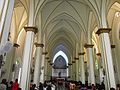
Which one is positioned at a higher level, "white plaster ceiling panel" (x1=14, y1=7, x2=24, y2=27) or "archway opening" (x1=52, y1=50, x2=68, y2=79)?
"white plaster ceiling panel" (x1=14, y1=7, x2=24, y2=27)

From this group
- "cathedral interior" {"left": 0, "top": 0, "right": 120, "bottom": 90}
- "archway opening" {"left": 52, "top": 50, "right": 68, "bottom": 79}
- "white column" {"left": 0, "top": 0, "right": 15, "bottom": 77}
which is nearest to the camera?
"white column" {"left": 0, "top": 0, "right": 15, "bottom": 77}

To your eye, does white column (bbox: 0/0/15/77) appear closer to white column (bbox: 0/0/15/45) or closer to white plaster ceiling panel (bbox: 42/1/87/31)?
white column (bbox: 0/0/15/45)

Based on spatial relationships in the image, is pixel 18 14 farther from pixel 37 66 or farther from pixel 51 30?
pixel 51 30

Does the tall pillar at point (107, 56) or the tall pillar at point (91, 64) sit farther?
the tall pillar at point (91, 64)

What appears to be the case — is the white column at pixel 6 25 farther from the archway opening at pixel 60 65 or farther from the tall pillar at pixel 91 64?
the archway opening at pixel 60 65

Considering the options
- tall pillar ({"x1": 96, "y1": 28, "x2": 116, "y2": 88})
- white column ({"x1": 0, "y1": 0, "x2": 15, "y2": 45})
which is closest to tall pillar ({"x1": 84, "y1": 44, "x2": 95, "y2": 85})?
tall pillar ({"x1": 96, "y1": 28, "x2": 116, "y2": 88})

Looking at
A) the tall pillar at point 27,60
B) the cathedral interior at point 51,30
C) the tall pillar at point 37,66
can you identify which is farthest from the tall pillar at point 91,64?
the tall pillar at point 27,60

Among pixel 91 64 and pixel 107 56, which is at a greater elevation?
pixel 107 56

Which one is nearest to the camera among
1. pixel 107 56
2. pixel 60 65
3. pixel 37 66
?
pixel 107 56

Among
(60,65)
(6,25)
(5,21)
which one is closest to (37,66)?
(6,25)

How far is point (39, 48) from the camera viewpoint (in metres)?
16.9

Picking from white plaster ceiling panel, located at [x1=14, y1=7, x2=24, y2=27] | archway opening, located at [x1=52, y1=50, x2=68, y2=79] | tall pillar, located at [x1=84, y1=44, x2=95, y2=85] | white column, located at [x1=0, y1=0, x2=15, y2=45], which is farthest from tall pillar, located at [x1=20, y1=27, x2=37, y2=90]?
archway opening, located at [x1=52, y1=50, x2=68, y2=79]

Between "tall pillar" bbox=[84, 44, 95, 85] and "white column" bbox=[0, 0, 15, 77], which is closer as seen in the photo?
"white column" bbox=[0, 0, 15, 77]

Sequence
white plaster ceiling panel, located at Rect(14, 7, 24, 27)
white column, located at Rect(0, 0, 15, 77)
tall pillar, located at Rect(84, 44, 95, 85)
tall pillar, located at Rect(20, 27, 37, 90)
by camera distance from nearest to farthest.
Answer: white column, located at Rect(0, 0, 15, 77) → tall pillar, located at Rect(20, 27, 37, 90) → tall pillar, located at Rect(84, 44, 95, 85) → white plaster ceiling panel, located at Rect(14, 7, 24, 27)
